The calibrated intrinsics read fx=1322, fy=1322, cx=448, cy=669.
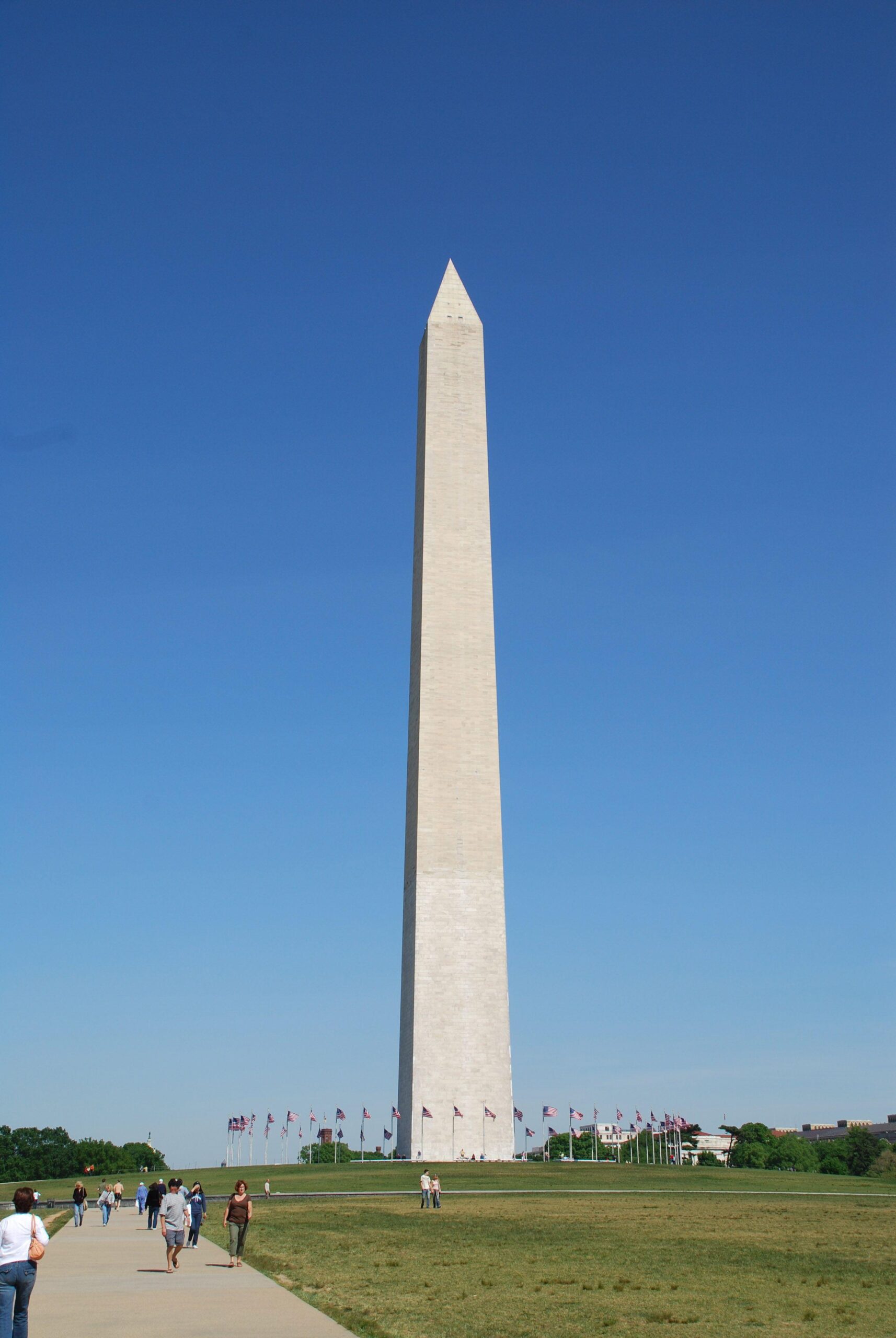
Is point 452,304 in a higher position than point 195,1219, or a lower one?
higher

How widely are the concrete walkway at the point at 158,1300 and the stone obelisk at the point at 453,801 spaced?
31901 millimetres

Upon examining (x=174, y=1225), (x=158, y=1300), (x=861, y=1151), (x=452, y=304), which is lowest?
(x=158, y=1300)

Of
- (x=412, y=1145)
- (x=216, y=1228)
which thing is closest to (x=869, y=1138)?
(x=412, y=1145)

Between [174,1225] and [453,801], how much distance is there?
1511 inches

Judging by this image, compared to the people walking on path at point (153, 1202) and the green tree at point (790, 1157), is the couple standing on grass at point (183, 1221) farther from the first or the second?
the green tree at point (790, 1157)

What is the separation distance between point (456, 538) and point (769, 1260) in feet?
142

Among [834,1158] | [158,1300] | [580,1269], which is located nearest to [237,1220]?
[158,1300]

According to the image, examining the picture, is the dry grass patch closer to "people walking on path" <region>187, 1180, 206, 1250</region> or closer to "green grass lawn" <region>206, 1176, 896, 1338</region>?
"green grass lawn" <region>206, 1176, 896, 1338</region>

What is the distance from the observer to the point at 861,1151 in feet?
379

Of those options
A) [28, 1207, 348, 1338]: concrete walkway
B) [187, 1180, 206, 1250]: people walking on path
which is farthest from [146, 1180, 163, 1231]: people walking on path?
[28, 1207, 348, 1338]: concrete walkway

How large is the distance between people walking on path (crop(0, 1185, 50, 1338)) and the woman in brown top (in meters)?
8.50

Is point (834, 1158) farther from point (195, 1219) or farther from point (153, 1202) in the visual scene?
point (195, 1219)

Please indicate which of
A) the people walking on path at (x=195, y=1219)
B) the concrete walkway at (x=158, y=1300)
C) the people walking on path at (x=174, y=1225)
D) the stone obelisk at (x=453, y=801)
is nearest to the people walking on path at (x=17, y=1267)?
the concrete walkway at (x=158, y=1300)

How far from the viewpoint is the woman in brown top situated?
1958 cm
